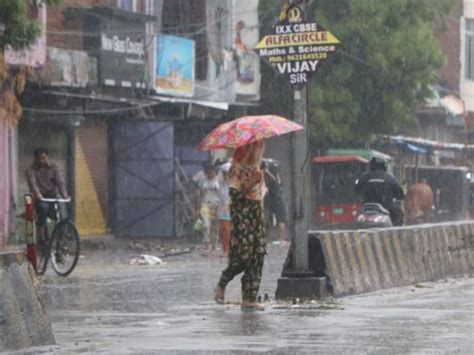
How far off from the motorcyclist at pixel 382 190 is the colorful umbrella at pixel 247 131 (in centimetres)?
616

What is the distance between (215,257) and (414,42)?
17.5 metres

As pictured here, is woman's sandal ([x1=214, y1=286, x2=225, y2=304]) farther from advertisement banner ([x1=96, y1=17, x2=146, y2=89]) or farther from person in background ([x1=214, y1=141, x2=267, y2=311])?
advertisement banner ([x1=96, y1=17, x2=146, y2=89])

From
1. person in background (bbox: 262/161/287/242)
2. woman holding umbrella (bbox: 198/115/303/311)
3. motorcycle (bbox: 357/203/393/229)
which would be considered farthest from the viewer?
person in background (bbox: 262/161/287/242)

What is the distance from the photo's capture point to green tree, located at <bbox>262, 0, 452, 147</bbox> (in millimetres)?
41906

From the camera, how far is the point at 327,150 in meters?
44.5

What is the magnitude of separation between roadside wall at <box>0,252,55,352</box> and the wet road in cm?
31

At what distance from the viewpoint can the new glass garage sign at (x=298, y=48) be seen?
15.0m

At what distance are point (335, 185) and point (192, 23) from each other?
7.51 metres

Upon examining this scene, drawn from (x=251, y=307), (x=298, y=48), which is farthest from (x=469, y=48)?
(x=251, y=307)

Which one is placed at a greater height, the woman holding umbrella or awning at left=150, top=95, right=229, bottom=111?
awning at left=150, top=95, right=229, bottom=111

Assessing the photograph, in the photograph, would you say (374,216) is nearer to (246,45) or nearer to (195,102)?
(195,102)

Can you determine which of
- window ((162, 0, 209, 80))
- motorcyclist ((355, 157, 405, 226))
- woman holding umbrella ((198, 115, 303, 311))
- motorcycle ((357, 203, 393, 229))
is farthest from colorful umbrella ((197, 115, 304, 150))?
window ((162, 0, 209, 80))

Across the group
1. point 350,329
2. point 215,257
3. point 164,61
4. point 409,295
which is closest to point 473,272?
point 409,295

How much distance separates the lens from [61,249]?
774 inches
